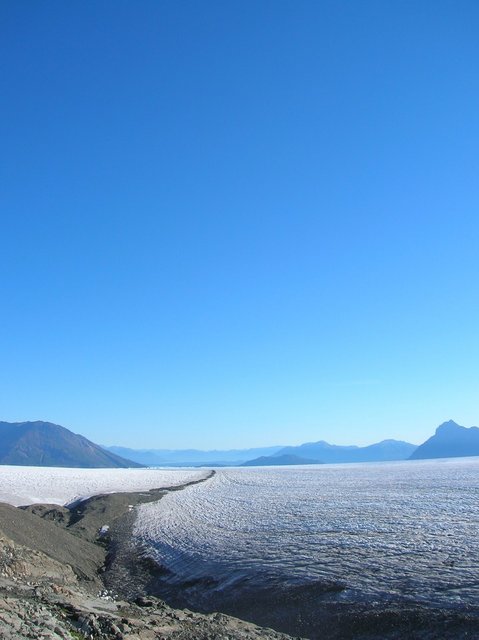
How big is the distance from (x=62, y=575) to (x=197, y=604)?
468 cm

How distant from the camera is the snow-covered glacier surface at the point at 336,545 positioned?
1257 cm

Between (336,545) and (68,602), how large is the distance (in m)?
10.3

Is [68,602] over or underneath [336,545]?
over

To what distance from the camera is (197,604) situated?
43.6ft

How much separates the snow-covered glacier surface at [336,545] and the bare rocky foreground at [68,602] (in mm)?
2858

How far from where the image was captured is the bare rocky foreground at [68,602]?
878cm

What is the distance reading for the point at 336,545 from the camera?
1714cm

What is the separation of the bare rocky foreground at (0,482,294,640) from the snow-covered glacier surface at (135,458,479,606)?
2.86 meters

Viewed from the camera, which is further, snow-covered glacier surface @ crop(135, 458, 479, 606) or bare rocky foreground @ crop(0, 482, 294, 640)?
snow-covered glacier surface @ crop(135, 458, 479, 606)

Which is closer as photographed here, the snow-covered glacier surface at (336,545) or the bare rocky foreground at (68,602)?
the bare rocky foreground at (68,602)

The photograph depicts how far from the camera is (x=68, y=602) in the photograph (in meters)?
10.4

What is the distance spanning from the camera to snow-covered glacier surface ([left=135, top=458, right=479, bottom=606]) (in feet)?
41.2

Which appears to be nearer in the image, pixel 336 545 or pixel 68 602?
pixel 68 602

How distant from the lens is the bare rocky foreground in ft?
28.8
